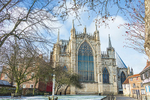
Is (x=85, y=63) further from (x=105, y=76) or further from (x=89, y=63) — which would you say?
(x=105, y=76)

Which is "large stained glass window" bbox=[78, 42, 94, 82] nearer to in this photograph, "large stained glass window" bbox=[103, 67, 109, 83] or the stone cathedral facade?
the stone cathedral facade

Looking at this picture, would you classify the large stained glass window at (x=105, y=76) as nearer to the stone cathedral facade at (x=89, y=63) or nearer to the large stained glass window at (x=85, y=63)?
the stone cathedral facade at (x=89, y=63)

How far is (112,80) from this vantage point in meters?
35.8

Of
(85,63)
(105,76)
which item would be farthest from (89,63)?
Result: (105,76)

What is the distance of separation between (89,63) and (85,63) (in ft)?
3.57

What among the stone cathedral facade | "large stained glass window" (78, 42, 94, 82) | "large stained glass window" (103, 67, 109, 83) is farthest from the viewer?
"large stained glass window" (103, 67, 109, 83)

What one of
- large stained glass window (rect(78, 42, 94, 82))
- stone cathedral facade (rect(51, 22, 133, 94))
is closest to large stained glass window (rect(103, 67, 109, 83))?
stone cathedral facade (rect(51, 22, 133, 94))

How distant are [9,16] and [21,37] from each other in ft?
3.70

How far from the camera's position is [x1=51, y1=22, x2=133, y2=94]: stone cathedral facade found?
33.7m

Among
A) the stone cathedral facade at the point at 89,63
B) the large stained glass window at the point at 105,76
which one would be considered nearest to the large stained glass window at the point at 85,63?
the stone cathedral facade at the point at 89,63

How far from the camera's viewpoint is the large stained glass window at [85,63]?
115 ft

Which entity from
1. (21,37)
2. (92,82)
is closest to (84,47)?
(92,82)

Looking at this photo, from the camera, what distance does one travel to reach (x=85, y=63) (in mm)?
35875

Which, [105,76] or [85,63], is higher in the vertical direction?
[85,63]
